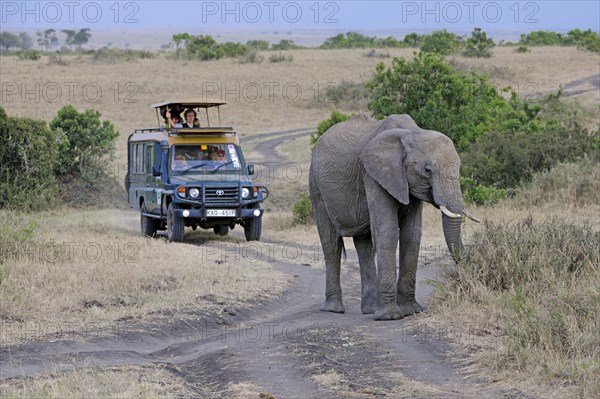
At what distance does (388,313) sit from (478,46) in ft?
199

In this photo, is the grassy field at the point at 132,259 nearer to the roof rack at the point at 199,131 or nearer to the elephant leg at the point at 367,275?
the elephant leg at the point at 367,275

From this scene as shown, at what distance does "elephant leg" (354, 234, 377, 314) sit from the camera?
40.5ft

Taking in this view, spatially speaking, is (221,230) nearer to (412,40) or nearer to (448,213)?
(448,213)

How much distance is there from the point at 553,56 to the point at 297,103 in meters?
24.1

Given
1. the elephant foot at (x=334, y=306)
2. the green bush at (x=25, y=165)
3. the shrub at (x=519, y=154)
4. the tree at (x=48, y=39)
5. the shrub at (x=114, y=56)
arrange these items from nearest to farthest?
the elephant foot at (x=334, y=306), the shrub at (x=519, y=154), the green bush at (x=25, y=165), the shrub at (x=114, y=56), the tree at (x=48, y=39)

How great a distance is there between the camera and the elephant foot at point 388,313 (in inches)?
459

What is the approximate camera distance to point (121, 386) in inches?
338

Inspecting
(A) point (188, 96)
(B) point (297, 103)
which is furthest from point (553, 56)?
(A) point (188, 96)

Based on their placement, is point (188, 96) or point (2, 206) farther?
point (188, 96)

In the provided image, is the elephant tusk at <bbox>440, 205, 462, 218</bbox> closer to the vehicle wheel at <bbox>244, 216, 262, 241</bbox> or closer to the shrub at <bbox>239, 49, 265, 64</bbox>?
the vehicle wheel at <bbox>244, 216, 262, 241</bbox>

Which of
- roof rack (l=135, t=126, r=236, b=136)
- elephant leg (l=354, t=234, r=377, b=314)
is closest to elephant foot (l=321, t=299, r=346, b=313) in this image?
elephant leg (l=354, t=234, r=377, b=314)

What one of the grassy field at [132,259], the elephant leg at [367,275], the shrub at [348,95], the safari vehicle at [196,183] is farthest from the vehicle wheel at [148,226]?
the shrub at [348,95]

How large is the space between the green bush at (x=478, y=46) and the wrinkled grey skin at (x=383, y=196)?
5675 centimetres

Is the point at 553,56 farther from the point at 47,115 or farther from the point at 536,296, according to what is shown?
the point at 536,296
